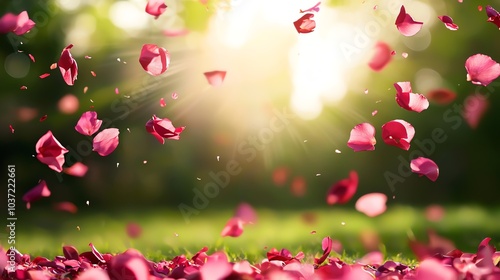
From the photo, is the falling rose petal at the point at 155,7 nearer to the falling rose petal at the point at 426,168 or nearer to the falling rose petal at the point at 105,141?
the falling rose petal at the point at 105,141

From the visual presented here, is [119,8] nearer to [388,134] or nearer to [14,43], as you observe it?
[14,43]

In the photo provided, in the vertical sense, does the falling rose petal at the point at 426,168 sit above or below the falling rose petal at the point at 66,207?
above

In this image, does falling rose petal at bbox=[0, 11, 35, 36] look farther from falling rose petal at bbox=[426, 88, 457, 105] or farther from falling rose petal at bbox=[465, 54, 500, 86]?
falling rose petal at bbox=[426, 88, 457, 105]

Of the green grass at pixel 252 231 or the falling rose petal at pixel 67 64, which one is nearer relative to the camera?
the falling rose petal at pixel 67 64

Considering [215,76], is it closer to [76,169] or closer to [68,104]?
[76,169]

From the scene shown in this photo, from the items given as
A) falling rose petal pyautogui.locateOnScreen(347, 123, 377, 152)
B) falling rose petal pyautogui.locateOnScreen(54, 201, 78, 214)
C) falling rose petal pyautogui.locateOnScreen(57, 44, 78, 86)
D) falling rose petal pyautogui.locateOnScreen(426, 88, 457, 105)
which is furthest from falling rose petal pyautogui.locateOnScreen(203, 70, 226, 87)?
falling rose petal pyautogui.locateOnScreen(426, 88, 457, 105)

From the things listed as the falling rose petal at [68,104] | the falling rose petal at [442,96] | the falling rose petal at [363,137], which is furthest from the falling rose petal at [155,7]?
A: the falling rose petal at [442,96]
